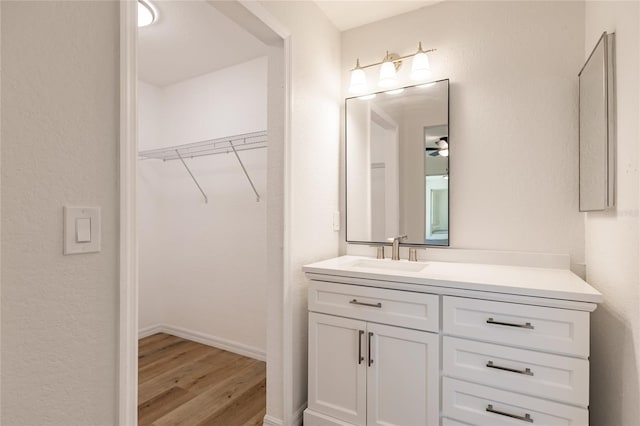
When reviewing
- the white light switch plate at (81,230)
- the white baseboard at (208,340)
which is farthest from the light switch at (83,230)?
the white baseboard at (208,340)

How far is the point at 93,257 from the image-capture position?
936 mm

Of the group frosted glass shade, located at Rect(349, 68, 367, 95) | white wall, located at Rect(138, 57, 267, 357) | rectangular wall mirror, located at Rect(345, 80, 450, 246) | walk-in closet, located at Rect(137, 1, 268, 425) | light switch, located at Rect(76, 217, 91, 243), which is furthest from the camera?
white wall, located at Rect(138, 57, 267, 357)

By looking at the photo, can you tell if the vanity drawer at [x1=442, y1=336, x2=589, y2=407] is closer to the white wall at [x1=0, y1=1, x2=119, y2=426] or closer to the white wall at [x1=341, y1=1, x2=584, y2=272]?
the white wall at [x1=341, y1=1, x2=584, y2=272]

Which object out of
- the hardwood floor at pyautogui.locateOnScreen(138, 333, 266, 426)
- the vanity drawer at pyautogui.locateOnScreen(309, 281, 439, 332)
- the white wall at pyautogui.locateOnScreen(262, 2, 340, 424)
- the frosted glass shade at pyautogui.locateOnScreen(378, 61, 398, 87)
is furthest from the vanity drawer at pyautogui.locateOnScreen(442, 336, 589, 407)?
the frosted glass shade at pyautogui.locateOnScreen(378, 61, 398, 87)

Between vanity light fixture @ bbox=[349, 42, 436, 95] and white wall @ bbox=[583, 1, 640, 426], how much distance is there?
2.57 feet

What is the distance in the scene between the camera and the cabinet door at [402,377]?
4.91ft

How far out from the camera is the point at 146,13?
1.99m

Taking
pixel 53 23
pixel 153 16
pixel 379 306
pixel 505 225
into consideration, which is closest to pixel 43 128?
pixel 53 23

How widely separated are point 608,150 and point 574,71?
2.13 feet

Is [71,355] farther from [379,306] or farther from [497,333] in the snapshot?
[497,333]

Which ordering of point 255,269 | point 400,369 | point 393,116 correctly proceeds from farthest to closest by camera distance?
point 255,269
point 393,116
point 400,369

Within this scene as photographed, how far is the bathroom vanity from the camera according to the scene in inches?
50.6

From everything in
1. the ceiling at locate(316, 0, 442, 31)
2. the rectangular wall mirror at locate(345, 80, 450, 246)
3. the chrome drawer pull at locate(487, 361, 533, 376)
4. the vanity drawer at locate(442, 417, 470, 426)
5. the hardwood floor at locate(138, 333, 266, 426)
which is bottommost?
the hardwood floor at locate(138, 333, 266, 426)

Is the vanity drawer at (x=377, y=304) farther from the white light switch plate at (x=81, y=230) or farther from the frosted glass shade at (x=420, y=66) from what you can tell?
the frosted glass shade at (x=420, y=66)
